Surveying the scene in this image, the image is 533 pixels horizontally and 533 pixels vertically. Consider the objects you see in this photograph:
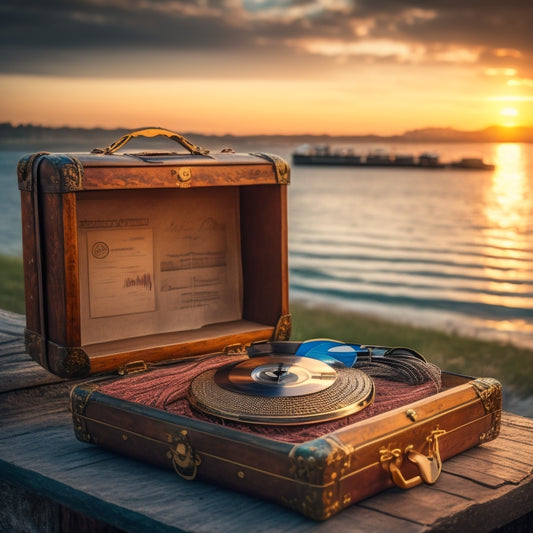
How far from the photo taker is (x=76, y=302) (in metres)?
2.45

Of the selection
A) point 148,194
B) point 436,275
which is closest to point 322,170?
point 436,275

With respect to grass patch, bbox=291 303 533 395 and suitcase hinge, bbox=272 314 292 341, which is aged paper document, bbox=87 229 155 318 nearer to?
suitcase hinge, bbox=272 314 292 341

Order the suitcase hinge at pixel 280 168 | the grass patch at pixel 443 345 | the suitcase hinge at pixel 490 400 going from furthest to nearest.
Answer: the grass patch at pixel 443 345 → the suitcase hinge at pixel 280 168 → the suitcase hinge at pixel 490 400

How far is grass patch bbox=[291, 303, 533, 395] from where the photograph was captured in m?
8.04

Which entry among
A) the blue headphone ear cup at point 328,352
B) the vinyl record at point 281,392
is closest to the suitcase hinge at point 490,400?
the vinyl record at point 281,392

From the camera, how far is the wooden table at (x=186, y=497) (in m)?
1.74

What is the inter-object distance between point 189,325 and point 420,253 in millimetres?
18939

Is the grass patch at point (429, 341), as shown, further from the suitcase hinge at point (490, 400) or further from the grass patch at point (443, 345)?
the suitcase hinge at point (490, 400)

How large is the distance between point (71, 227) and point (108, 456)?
73 cm

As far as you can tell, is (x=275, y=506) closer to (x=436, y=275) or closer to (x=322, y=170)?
(x=436, y=275)

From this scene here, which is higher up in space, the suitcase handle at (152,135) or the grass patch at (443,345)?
the suitcase handle at (152,135)

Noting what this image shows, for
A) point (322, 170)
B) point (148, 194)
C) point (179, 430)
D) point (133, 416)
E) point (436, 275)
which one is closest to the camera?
point (179, 430)

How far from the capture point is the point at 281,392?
6.60 feet

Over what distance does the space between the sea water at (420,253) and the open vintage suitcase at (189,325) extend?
21.4 inches
